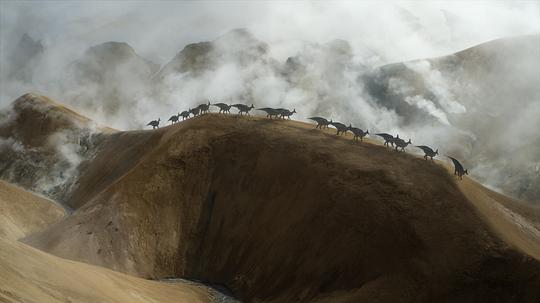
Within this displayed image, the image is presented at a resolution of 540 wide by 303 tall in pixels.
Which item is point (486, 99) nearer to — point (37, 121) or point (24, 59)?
point (37, 121)

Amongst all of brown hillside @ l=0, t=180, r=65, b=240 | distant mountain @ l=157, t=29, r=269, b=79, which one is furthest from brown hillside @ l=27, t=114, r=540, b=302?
distant mountain @ l=157, t=29, r=269, b=79

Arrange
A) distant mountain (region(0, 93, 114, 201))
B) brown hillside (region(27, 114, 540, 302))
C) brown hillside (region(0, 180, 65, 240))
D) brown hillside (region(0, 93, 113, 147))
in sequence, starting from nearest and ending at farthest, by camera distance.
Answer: brown hillside (region(27, 114, 540, 302))
brown hillside (region(0, 180, 65, 240))
distant mountain (region(0, 93, 114, 201))
brown hillside (region(0, 93, 113, 147))

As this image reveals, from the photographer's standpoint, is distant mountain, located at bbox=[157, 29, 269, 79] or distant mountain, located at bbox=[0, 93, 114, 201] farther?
distant mountain, located at bbox=[157, 29, 269, 79]

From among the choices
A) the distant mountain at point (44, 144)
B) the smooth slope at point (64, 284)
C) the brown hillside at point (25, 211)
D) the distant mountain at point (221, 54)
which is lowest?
the smooth slope at point (64, 284)

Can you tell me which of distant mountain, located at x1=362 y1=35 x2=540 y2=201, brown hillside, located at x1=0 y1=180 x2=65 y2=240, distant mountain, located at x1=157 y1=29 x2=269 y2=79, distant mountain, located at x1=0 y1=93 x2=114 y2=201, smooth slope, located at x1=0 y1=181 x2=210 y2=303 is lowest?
smooth slope, located at x1=0 y1=181 x2=210 y2=303

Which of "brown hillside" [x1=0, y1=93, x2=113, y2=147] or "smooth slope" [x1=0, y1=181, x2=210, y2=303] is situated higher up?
"brown hillside" [x1=0, y1=93, x2=113, y2=147]

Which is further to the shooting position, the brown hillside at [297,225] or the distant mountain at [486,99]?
the distant mountain at [486,99]

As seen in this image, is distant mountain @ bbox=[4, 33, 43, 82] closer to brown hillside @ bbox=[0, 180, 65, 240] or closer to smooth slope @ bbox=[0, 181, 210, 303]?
brown hillside @ bbox=[0, 180, 65, 240]

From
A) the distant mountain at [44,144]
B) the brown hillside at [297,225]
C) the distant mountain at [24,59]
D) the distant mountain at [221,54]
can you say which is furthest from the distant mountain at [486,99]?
the distant mountain at [24,59]

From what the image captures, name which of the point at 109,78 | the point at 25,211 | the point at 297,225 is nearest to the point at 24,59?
the point at 109,78

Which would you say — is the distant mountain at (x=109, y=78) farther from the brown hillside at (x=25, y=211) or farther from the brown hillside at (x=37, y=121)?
the brown hillside at (x=25, y=211)
